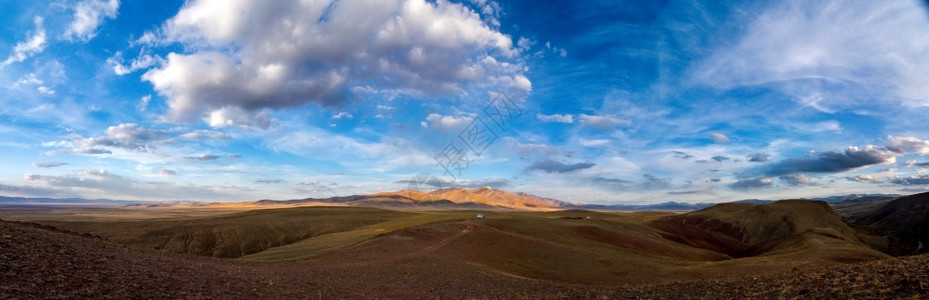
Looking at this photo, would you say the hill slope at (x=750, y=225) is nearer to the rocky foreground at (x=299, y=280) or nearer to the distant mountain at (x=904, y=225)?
the distant mountain at (x=904, y=225)

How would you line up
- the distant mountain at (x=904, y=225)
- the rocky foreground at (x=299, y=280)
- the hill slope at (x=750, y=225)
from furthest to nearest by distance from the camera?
1. the distant mountain at (x=904, y=225)
2. the hill slope at (x=750, y=225)
3. the rocky foreground at (x=299, y=280)

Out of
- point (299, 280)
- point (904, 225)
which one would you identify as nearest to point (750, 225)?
point (904, 225)

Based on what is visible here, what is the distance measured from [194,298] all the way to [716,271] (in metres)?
36.5

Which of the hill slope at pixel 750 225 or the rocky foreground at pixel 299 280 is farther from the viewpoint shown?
the hill slope at pixel 750 225

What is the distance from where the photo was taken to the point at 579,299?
861 inches

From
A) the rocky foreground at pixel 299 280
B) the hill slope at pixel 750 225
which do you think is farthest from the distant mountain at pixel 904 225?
the rocky foreground at pixel 299 280

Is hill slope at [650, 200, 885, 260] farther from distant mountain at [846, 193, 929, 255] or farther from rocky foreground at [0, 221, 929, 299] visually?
rocky foreground at [0, 221, 929, 299]

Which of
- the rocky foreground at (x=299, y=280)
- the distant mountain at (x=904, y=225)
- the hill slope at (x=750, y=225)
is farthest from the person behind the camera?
the distant mountain at (x=904, y=225)

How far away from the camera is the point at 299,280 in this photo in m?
26.4

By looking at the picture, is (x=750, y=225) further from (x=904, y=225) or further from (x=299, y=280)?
(x=299, y=280)

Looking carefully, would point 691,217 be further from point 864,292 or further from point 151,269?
point 151,269

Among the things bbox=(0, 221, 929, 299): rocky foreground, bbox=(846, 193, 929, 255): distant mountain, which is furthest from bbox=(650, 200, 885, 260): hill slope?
bbox=(0, 221, 929, 299): rocky foreground

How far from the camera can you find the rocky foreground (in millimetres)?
15312

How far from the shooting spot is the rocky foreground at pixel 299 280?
50.2ft
